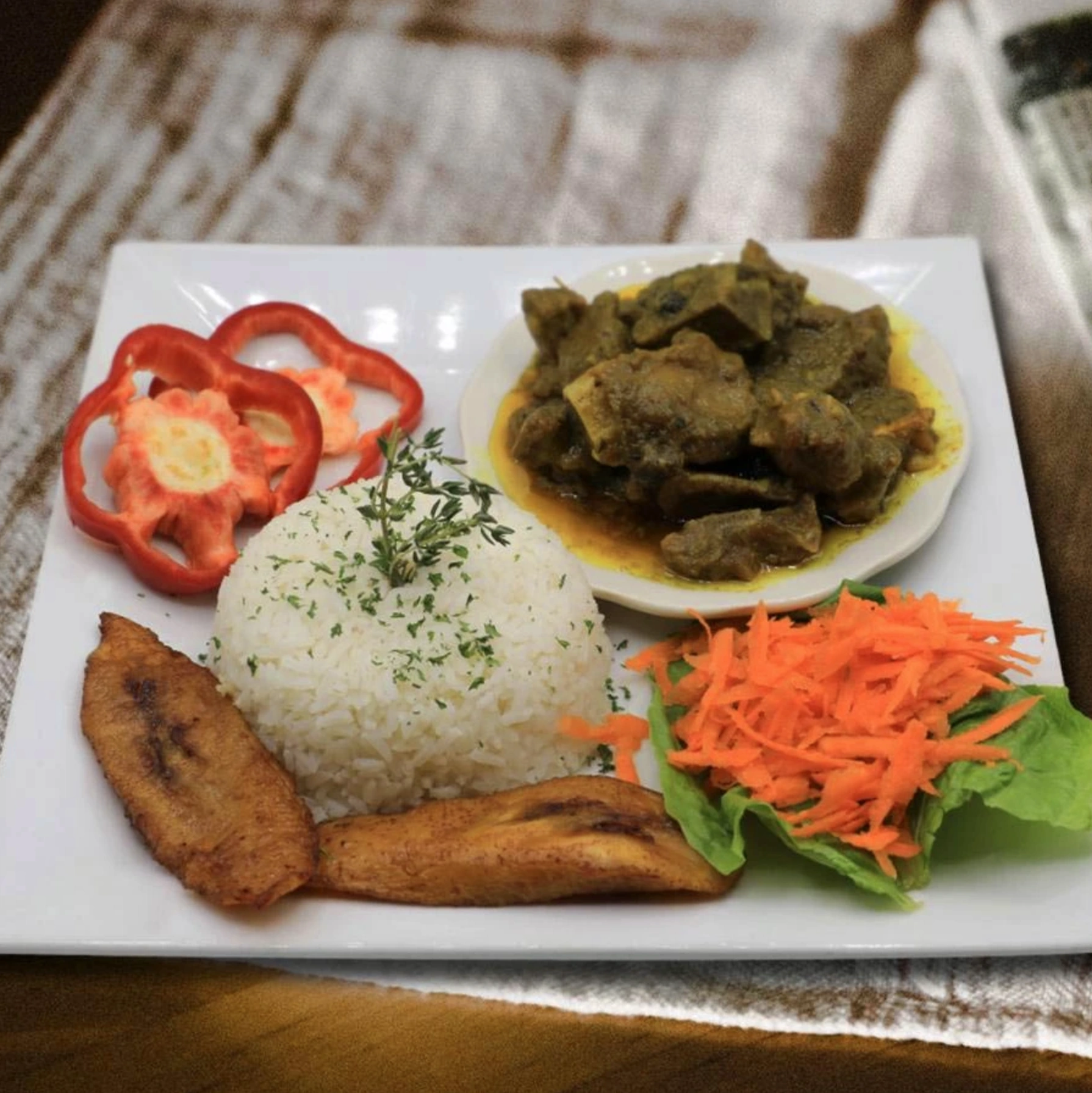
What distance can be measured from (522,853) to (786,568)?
1.31 metres

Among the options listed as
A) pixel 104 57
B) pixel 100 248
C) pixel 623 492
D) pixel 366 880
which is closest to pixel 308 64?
pixel 104 57

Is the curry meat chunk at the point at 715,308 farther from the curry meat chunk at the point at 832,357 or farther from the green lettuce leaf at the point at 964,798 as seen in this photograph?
the green lettuce leaf at the point at 964,798

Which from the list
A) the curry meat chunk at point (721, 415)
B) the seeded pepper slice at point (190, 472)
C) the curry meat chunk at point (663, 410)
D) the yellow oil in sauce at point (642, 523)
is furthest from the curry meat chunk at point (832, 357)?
the seeded pepper slice at point (190, 472)

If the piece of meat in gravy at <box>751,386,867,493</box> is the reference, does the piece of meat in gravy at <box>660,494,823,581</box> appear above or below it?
below

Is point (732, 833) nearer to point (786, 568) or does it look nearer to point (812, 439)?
point (786, 568)

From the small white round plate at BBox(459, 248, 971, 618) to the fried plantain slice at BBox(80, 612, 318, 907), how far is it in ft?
3.79

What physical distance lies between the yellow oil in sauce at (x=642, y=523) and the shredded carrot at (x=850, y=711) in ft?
1.18

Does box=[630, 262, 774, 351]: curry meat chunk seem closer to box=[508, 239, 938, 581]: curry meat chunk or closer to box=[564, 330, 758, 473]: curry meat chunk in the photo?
box=[508, 239, 938, 581]: curry meat chunk

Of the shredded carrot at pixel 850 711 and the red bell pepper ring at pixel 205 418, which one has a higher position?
the red bell pepper ring at pixel 205 418

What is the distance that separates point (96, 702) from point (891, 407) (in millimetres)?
2551

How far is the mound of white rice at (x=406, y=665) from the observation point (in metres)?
3.73

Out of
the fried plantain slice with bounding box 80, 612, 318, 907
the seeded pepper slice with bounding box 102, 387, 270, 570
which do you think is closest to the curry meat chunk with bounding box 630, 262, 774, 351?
the seeded pepper slice with bounding box 102, 387, 270, 570

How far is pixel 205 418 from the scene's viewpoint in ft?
14.8

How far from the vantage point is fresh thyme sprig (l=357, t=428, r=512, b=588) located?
371 centimetres
